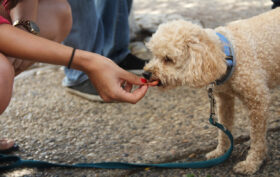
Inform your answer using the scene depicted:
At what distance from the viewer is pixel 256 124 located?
6.83 feet

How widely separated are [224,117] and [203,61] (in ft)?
2.15

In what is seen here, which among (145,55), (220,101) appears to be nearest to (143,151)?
(220,101)

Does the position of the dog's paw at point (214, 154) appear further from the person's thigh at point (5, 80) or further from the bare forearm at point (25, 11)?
the bare forearm at point (25, 11)

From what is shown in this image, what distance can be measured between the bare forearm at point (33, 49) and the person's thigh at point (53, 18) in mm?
587

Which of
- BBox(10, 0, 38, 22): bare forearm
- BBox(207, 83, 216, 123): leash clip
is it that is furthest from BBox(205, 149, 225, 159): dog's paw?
BBox(10, 0, 38, 22): bare forearm

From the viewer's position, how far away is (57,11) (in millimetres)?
2283

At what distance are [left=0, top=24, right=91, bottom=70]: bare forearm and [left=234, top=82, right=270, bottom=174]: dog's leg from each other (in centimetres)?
106

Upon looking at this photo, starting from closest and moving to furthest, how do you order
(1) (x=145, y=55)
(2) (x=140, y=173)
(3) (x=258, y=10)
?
(2) (x=140, y=173), (1) (x=145, y=55), (3) (x=258, y=10)

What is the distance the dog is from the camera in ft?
6.25

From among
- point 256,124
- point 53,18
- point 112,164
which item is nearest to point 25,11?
point 53,18

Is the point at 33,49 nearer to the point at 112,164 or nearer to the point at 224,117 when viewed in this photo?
the point at 112,164

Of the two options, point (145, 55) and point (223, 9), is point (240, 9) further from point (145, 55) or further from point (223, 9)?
point (145, 55)

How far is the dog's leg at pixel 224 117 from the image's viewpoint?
2260 millimetres

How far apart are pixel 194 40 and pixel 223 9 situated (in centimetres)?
467
